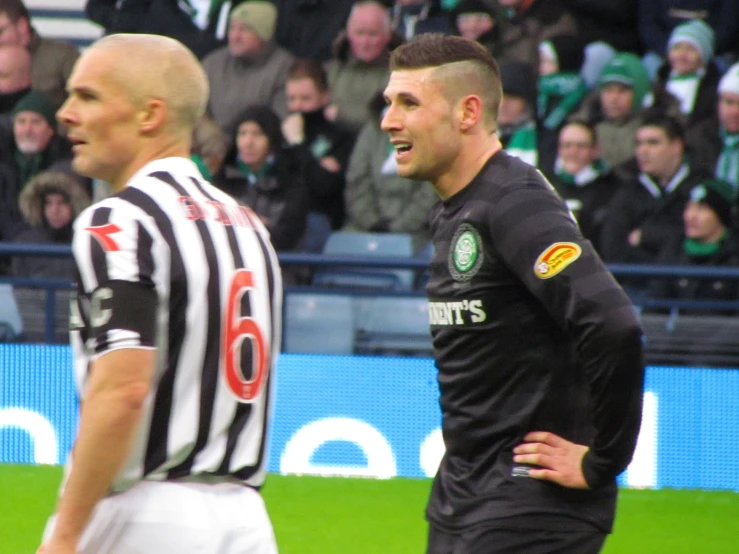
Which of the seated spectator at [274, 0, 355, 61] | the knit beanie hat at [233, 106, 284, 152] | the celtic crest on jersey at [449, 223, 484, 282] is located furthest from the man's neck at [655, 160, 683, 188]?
the celtic crest on jersey at [449, 223, 484, 282]

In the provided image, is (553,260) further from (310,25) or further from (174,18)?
(174,18)

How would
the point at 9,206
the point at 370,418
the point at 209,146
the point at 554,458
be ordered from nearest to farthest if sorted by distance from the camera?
1. the point at 554,458
2. the point at 370,418
3. the point at 209,146
4. the point at 9,206

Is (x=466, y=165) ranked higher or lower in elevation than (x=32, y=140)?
higher

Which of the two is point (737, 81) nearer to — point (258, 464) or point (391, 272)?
point (391, 272)

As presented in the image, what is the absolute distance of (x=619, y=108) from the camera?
901 centimetres

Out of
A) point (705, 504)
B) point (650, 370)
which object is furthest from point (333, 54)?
point (705, 504)

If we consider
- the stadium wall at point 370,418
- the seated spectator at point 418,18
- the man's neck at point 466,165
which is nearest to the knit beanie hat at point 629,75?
the seated spectator at point 418,18

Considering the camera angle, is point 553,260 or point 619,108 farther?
point 619,108

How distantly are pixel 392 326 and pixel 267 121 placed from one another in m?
2.14

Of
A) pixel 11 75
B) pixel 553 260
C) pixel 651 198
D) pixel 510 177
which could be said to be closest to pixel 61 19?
pixel 11 75

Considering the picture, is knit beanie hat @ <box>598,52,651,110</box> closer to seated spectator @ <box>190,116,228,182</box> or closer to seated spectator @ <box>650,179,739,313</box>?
seated spectator @ <box>650,179,739,313</box>

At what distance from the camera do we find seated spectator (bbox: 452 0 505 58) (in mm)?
9328

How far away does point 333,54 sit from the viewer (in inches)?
391

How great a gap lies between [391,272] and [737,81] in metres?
2.66
